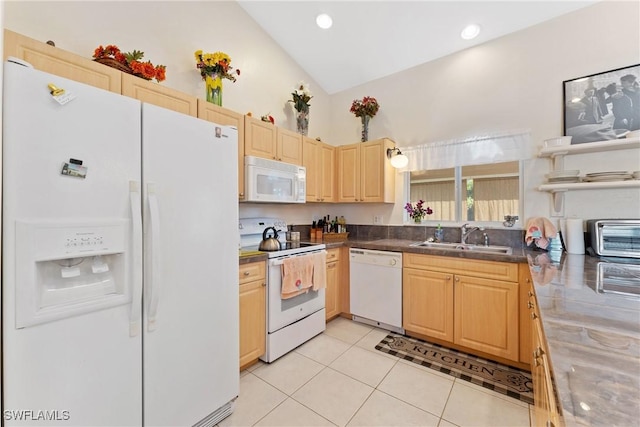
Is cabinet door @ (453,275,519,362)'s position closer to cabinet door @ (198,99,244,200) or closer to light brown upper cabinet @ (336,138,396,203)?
light brown upper cabinet @ (336,138,396,203)

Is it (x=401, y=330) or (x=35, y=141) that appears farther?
(x=401, y=330)

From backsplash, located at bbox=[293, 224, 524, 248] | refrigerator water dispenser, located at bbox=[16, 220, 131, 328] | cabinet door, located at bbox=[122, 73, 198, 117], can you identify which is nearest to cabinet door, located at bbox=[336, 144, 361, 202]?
backsplash, located at bbox=[293, 224, 524, 248]

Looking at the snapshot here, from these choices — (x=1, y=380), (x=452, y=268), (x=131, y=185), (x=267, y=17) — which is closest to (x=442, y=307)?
(x=452, y=268)

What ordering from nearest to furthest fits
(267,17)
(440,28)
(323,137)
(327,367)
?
(327,367)
(440,28)
(267,17)
(323,137)

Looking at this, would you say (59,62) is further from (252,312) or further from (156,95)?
(252,312)

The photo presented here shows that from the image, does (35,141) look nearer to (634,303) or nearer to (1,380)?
(1,380)

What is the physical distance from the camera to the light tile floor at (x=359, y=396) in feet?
5.33

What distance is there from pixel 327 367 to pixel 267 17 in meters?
3.57

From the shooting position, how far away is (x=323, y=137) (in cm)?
380

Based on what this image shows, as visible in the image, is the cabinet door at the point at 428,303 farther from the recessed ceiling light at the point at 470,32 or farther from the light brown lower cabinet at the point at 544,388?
the recessed ceiling light at the point at 470,32

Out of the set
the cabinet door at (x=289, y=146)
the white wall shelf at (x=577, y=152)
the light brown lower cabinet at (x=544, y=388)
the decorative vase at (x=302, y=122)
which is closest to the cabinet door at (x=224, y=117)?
the cabinet door at (x=289, y=146)

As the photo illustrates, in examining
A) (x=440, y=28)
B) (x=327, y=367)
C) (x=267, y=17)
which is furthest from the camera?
(x=267, y=17)

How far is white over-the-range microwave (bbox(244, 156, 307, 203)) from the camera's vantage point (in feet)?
7.67

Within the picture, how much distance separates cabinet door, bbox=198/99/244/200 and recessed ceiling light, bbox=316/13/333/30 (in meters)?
1.43
